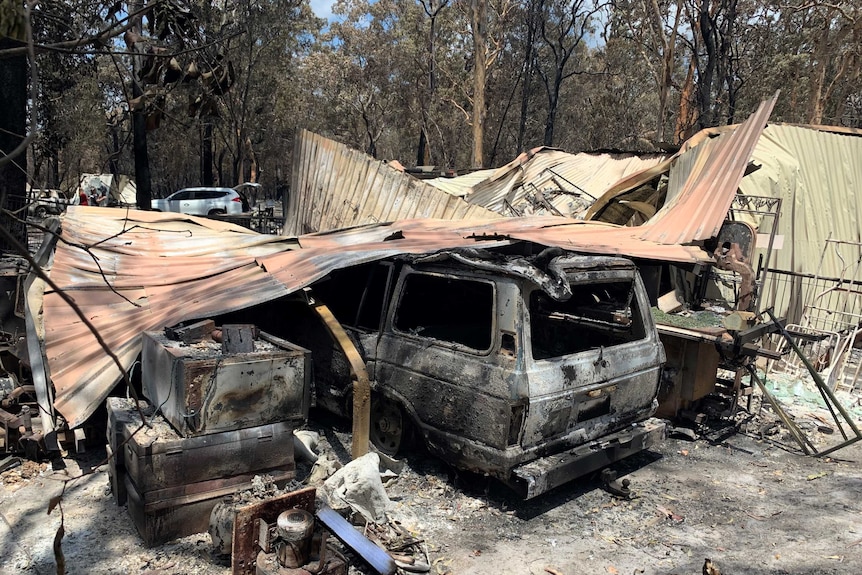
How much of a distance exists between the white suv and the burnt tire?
74.9 feet

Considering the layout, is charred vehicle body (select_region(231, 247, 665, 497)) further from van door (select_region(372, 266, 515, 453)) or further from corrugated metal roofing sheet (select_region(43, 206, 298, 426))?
corrugated metal roofing sheet (select_region(43, 206, 298, 426))

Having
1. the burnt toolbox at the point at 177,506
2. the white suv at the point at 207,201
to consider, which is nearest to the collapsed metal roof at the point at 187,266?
the burnt toolbox at the point at 177,506

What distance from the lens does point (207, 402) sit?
156 inches

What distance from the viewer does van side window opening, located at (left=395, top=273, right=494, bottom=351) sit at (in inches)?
215

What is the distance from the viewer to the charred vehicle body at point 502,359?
4270mm

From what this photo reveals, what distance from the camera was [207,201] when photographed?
26656 millimetres

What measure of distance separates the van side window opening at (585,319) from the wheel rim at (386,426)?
1265 millimetres

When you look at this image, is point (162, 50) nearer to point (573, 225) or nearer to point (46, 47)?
point (46, 47)

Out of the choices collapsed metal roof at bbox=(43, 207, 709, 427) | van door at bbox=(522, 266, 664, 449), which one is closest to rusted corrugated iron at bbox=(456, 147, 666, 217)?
collapsed metal roof at bbox=(43, 207, 709, 427)

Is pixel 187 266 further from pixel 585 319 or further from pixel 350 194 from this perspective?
pixel 350 194

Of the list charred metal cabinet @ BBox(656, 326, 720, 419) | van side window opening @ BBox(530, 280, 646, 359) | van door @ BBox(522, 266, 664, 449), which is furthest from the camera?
charred metal cabinet @ BBox(656, 326, 720, 419)

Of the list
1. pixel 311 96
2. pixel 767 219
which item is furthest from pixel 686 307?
pixel 311 96

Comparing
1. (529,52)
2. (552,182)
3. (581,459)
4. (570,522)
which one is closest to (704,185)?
(581,459)

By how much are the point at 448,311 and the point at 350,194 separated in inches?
222
